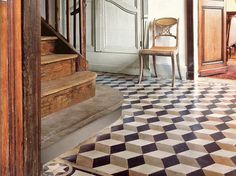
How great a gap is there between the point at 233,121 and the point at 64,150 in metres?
1.51

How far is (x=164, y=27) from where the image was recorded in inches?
193

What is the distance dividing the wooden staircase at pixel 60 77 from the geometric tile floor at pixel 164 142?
13.3 inches

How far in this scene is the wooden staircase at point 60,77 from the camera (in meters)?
2.28

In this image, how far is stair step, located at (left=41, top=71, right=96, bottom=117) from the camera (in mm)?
2223

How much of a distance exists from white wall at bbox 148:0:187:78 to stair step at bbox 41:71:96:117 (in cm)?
224

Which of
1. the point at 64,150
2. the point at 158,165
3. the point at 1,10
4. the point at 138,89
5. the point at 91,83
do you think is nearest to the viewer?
the point at 1,10

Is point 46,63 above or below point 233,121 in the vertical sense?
above

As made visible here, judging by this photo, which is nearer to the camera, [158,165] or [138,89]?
[158,165]

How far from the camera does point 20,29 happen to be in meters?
1.00

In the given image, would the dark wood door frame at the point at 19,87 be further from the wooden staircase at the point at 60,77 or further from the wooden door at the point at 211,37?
the wooden door at the point at 211,37

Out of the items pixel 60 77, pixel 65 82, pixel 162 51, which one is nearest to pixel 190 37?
pixel 162 51

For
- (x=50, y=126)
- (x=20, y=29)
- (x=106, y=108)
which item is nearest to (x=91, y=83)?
(x=106, y=108)

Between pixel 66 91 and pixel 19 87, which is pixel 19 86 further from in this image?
pixel 66 91

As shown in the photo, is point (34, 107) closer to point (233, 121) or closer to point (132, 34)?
point (233, 121)
